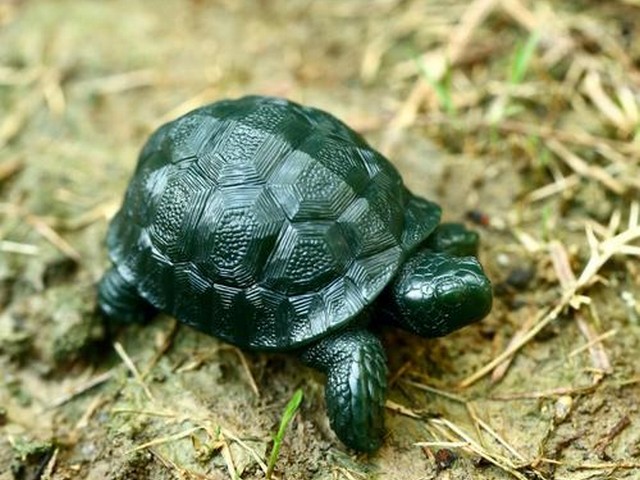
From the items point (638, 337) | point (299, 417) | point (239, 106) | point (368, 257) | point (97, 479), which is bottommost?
point (97, 479)

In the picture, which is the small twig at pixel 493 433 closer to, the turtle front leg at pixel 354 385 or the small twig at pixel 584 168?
the turtle front leg at pixel 354 385

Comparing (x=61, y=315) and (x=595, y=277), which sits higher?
(x=595, y=277)

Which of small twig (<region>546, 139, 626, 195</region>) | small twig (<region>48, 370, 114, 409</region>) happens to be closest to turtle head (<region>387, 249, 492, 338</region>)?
small twig (<region>546, 139, 626, 195</region>)

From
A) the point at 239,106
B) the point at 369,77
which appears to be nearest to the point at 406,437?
the point at 239,106

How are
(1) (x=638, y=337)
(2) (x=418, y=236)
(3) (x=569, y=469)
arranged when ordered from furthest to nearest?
(1) (x=638, y=337), (2) (x=418, y=236), (3) (x=569, y=469)

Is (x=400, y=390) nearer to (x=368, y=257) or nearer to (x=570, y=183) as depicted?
(x=368, y=257)

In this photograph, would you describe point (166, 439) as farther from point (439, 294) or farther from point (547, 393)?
point (547, 393)

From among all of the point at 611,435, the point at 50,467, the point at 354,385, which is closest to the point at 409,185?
the point at 354,385
